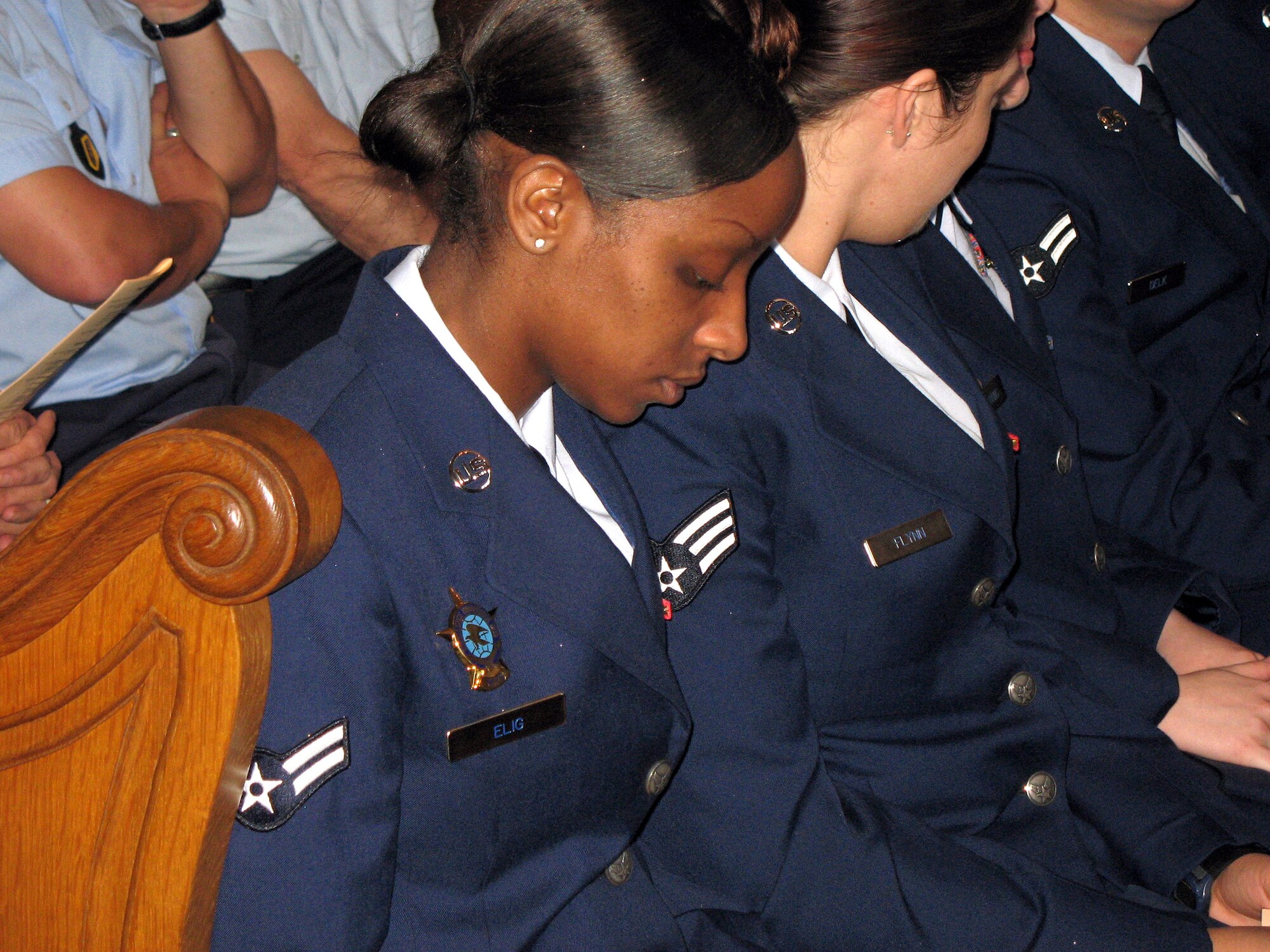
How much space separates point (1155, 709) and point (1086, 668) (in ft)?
0.37

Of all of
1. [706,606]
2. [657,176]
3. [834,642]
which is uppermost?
[657,176]

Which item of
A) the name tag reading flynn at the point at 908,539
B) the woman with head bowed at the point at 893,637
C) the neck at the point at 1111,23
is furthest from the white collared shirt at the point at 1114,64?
the name tag reading flynn at the point at 908,539

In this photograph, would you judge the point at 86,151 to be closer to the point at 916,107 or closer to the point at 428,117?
the point at 428,117

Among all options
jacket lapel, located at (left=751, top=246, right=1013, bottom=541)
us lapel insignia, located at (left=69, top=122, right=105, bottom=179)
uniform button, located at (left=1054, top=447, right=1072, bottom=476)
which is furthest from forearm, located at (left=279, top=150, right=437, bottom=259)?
uniform button, located at (left=1054, top=447, right=1072, bottom=476)

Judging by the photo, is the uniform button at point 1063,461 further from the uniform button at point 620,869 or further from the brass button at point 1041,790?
the uniform button at point 620,869

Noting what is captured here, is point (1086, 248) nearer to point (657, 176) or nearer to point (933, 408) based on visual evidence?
point (933, 408)

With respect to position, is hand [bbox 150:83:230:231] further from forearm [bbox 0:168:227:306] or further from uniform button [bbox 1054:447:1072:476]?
uniform button [bbox 1054:447:1072:476]

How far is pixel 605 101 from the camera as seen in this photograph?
1.05m

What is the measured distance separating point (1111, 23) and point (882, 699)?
1310 millimetres

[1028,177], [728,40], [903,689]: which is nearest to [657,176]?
[728,40]

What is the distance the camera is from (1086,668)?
5.44 feet

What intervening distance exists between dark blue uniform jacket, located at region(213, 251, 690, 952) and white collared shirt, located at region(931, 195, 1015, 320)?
33.4 inches

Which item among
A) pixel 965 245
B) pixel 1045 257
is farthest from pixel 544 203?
pixel 1045 257

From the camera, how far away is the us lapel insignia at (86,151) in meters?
1.62
